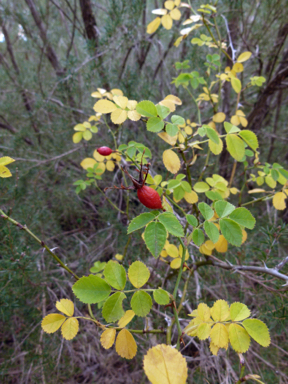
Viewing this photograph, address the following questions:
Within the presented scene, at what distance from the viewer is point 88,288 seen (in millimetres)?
493

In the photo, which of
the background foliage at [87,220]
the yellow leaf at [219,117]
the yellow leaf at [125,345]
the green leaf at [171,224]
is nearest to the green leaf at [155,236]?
the green leaf at [171,224]

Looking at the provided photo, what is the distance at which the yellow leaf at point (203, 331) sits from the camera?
0.52m

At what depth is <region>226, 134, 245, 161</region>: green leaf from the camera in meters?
0.68

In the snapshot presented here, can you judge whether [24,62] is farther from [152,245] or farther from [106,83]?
[152,245]

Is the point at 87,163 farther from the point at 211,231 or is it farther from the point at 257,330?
the point at 257,330

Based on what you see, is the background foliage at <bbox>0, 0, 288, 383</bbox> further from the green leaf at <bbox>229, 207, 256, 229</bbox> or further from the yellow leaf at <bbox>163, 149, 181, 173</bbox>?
Result: the yellow leaf at <bbox>163, 149, 181, 173</bbox>

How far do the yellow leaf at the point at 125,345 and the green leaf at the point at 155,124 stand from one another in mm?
496

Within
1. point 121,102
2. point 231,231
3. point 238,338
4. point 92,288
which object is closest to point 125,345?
point 92,288

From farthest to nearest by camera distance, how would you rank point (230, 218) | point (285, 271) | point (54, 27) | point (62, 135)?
point (54, 27) < point (62, 135) < point (285, 271) < point (230, 218)

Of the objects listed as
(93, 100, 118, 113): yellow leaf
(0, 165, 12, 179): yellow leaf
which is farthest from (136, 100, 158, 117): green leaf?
(0, 165, 12, 179): yellow leaf

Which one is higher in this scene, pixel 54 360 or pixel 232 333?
pixel 232 333

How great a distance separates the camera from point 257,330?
1.67 feet

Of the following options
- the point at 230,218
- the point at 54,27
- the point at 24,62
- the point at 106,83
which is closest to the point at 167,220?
the point at 230,218

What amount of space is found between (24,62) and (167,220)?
11.2 feet
